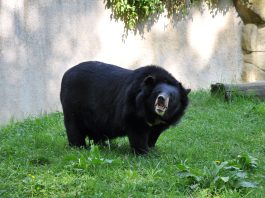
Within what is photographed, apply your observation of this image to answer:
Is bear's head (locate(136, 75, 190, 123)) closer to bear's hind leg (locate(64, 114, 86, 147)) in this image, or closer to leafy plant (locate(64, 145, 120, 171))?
leafy plant (locate(64, 145, 120, 171))

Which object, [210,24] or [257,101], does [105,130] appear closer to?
[257,101]

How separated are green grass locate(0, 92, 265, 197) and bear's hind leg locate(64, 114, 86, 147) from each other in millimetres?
174

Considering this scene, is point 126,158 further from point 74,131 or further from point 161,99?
point 74,131

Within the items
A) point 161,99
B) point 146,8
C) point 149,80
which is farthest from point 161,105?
point 146,8

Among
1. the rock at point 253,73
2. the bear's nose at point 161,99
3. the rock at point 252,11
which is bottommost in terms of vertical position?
the rock at point 253,73

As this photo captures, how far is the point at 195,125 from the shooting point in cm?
773

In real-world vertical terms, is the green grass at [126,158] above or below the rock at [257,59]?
below

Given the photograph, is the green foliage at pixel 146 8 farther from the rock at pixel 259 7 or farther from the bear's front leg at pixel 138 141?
the bear's front leg at pixel 138 141

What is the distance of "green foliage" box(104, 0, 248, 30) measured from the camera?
1059 cm

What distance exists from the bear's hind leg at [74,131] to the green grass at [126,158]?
0.57 feet

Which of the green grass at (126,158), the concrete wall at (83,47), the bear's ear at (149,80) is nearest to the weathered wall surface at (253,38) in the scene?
the concrete wall at (83,47)

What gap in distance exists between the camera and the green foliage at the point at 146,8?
10586mm

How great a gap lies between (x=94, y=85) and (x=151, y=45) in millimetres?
4907

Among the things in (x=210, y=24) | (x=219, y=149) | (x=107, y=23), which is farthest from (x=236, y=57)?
(x=219, y=149)
